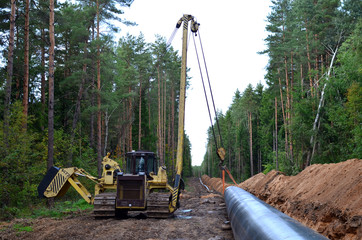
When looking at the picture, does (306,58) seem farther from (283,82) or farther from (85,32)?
(85,32)

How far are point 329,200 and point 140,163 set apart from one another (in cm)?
795

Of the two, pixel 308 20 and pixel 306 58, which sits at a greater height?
pixel 308 20

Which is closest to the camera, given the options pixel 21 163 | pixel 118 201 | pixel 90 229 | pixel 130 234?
pixel 130 234

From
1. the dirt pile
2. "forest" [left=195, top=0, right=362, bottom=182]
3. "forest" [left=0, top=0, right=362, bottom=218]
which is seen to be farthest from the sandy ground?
"forest" [left=195, top=0, right=362, bottom=182]

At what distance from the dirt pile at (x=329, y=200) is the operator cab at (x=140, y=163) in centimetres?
520

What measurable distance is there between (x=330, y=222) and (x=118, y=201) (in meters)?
6.73

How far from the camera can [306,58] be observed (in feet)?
100

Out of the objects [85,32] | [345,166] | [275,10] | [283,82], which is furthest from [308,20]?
[345,166]

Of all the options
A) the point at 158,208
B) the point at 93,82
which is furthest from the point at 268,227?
the point at 93,82

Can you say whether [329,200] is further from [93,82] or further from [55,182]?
[93,82]

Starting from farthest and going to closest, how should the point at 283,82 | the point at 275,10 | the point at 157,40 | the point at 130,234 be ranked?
the point at 157,40, the point at 283,82, the point at 275,10, the point at 130,234

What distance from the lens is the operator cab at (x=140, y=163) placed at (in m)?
14.4

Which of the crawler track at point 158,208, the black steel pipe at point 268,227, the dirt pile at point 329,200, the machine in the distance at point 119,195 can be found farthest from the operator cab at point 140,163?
the black steel pipe at point 268,227

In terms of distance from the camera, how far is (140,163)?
569 inches
